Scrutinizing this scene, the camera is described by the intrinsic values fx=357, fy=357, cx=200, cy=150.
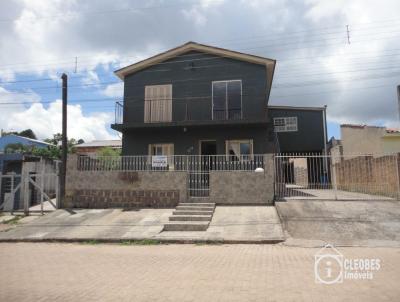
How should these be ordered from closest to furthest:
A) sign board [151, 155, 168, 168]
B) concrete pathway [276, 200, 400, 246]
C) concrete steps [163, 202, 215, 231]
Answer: concrete pathway [276, 200, 400, 246] → concrete steps [163, 202, 215, 231] → sign board [151, 155, 168, 168]

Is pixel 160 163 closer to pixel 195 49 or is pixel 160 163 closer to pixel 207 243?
pixel 207 243

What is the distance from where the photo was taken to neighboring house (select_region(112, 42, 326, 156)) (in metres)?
17.5

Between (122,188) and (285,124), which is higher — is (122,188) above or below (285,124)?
below

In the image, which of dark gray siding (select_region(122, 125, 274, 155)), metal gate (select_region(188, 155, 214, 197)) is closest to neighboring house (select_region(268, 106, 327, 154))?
dark gray siding (select_region(122, 125, 274, 155))

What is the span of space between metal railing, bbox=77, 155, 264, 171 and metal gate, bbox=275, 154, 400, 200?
4.86 ft

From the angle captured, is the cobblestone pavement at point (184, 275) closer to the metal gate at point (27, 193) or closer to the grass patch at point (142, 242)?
the grass patch at point (142, 242)

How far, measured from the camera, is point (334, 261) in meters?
7.59

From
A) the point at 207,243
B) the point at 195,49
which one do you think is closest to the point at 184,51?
the point at 195,49

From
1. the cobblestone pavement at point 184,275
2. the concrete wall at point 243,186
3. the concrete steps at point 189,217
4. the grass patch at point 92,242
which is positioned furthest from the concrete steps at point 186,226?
the concrete wall at point 243,186

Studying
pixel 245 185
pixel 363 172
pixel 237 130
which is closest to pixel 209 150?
pixel 237 130

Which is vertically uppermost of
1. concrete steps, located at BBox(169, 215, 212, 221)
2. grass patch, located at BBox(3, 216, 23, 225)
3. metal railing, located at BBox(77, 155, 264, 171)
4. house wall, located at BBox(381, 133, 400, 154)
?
house wall, located at BBox(381, 133, 400, 154)

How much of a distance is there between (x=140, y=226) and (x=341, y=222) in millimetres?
6508

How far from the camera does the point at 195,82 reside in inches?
722

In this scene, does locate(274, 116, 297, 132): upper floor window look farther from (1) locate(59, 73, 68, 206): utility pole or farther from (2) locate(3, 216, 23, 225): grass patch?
(2) locate(3, 216, 23, 225): grass patch
